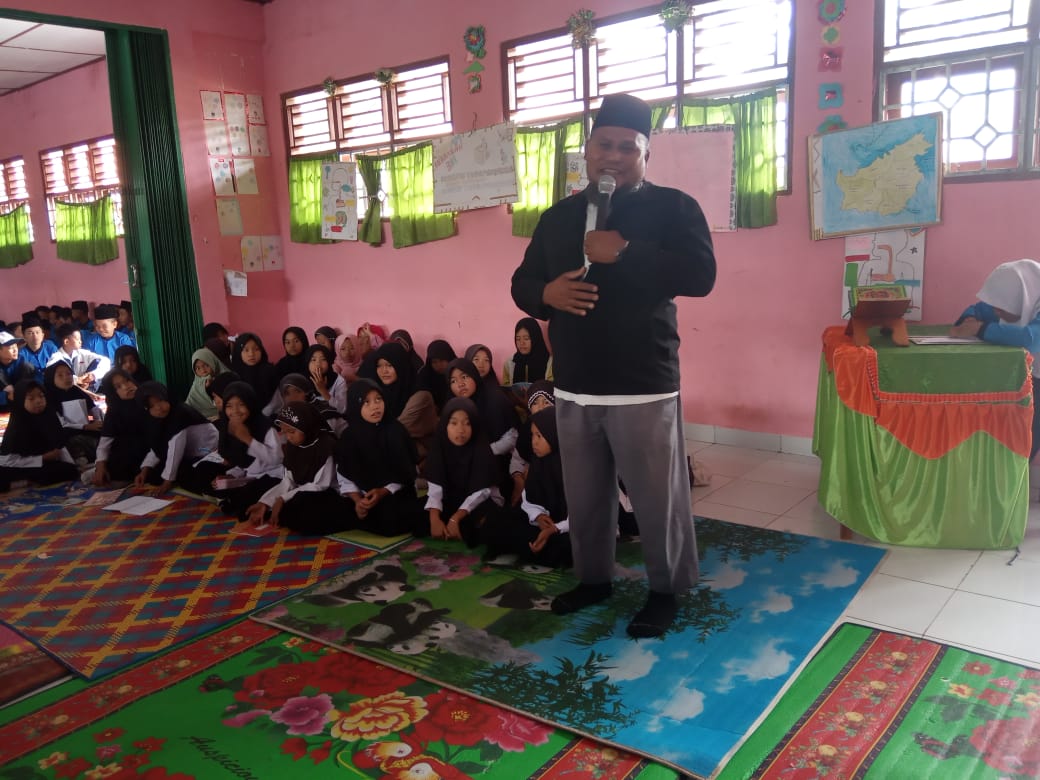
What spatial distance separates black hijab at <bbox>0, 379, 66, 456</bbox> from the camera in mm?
4297

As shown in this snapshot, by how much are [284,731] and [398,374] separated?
2.66m

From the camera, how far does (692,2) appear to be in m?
4.05

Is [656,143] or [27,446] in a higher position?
[656,143]

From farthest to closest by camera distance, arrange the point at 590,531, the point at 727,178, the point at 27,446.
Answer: the point at 27,446
the point at 727,178
the point at 590,531

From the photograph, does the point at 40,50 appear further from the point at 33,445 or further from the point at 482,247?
the point at 482,247

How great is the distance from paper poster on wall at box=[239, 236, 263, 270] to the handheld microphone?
4722 millimetres

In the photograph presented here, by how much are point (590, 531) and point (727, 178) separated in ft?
7.85

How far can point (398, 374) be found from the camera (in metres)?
4.44

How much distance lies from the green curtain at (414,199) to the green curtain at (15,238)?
16.8 feet

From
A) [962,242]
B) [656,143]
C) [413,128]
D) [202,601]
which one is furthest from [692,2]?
[202,601]

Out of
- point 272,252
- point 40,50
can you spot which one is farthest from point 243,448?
point 40,50

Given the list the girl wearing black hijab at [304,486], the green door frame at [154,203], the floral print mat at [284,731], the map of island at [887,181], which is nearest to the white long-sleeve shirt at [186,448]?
the girl wearing black hijab at [304,486]

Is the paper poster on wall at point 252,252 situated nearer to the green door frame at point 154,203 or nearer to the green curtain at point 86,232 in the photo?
the green door frame at point 154,203

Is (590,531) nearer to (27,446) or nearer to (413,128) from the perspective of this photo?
(27,446)
